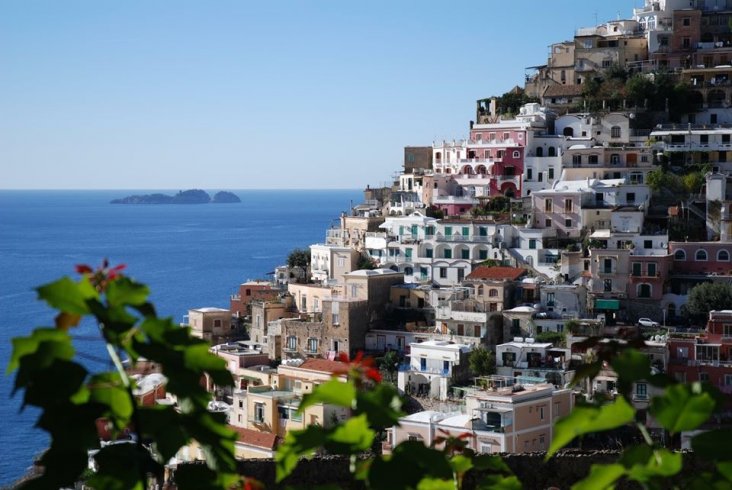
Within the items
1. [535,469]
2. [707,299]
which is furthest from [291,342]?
[535,469]

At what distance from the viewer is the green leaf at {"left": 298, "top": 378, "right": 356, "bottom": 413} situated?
306cm

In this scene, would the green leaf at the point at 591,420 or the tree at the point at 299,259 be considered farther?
the tree at the point at 299,259

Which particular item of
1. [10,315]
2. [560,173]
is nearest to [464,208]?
[560,173]

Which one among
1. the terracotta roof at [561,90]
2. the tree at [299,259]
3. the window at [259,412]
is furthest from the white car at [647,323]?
the terracotta roof at [561,90]

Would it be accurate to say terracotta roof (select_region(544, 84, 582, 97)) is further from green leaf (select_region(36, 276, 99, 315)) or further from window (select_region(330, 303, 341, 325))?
green leaf (select_region(36, 276, 99, 315))

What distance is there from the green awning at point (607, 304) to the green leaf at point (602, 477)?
85.4ft

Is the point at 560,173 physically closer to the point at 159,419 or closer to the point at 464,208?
the point at 464,208

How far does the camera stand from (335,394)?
3.09m

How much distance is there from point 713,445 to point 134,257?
275ft

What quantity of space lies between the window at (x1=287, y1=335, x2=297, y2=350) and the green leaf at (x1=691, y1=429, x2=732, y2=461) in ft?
89.5

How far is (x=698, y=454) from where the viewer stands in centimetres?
295

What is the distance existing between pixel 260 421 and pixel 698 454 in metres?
23.8

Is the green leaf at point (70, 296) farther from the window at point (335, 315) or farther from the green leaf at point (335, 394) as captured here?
the window at point (335, 315)

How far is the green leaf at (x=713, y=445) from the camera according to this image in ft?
9.57
